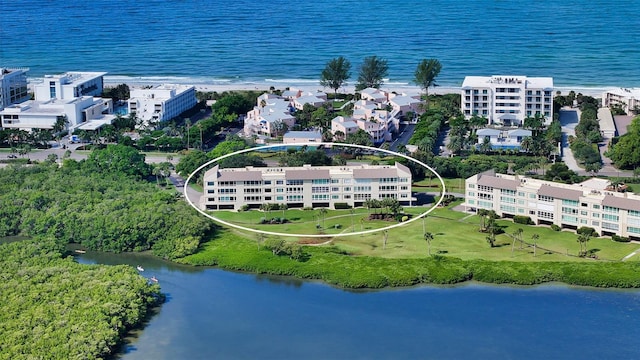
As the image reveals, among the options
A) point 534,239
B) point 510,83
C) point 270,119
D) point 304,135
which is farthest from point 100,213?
point 510,83

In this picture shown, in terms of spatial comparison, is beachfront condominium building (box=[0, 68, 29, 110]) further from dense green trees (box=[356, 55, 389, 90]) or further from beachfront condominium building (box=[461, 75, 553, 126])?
beachfront condominium building (box=[461, 75, 553, 126])

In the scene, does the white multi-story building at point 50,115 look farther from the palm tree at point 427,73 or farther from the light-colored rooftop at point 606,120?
the light-colored rooftop at point 606,120

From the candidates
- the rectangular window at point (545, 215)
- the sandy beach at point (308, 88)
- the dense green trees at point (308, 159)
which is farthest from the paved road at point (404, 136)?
the rectangular window at point (545, 215)

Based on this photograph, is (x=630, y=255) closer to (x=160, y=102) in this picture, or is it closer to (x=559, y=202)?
(x=559, y=202)

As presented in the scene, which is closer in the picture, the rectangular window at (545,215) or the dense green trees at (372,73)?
the rectangular window at (545,215)

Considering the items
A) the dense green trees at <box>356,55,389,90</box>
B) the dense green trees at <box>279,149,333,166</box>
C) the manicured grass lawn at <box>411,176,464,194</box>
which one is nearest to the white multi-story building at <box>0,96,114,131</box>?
the dense green trees at <box>279,149,333,166</box>

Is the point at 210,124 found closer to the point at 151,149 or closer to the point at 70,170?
the point at 151,149
